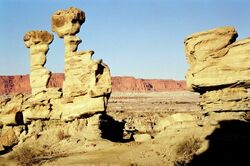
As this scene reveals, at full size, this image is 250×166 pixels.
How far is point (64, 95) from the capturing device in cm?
2738

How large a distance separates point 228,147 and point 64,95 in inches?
549

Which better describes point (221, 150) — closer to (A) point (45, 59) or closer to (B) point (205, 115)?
(B) point (205, 115)

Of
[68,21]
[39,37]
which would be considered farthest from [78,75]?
[39,37]

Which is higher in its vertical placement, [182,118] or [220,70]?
[220,70]

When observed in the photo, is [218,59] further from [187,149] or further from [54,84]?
[54,84]

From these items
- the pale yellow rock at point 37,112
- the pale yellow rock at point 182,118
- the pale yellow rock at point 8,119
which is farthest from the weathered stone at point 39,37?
the pale yellow rock at point 182,118

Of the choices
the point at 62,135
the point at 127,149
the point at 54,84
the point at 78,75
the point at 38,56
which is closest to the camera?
the point at 127,149

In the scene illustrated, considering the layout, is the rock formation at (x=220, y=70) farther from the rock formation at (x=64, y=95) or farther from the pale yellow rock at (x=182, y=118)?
the rock formation at (x=64, y=95)

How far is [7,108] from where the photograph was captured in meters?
30.5

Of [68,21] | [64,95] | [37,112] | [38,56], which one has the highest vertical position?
[68,21]

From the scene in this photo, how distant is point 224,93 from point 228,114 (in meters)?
1.20

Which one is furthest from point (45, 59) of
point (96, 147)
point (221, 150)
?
point (221, 150)

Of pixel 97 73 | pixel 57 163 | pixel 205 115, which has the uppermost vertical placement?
pixel 97 73

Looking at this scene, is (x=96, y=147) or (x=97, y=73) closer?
(x=96, y=147)
